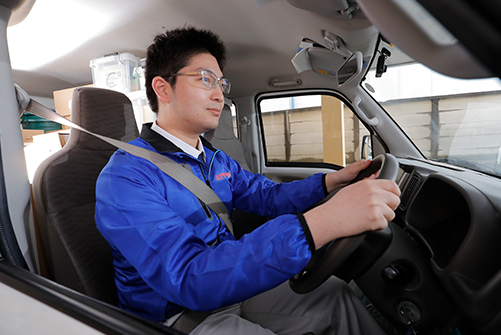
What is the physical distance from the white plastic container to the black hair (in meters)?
1.16

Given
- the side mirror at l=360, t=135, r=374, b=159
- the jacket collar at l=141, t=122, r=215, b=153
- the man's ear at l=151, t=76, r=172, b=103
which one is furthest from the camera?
the side mirror at l=360, t=135, r=374, b=159

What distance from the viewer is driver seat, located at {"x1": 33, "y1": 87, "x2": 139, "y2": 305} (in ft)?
2.79

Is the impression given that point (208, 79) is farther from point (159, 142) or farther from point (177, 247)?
point (177, 247)

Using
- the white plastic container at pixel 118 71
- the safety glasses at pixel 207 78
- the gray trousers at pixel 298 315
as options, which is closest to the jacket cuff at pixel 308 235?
the gray trousers at pixel 298 315

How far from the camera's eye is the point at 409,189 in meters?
1.11

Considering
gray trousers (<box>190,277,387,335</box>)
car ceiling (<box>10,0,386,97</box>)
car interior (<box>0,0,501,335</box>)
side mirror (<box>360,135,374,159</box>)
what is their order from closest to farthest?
1. car interior (<box>0,0,501,335</box>)
2. gray trousers (<box>190,277,387,335</box>)
3. car ceiling (<box>10,0,386,97</box>)
4. side mirror (<box>360,135,374,159</box>)

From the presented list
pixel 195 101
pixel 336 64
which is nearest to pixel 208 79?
pixel 195 101

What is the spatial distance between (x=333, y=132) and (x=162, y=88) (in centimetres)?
188

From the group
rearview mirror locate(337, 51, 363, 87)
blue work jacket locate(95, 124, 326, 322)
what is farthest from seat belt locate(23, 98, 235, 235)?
rearview mirror locate(337, 51, 363, 87)

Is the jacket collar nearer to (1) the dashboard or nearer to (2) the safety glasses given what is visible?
(2) the safety glasses

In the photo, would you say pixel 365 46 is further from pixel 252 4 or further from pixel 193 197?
pixel 193 197

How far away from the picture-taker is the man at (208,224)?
56 centimetres

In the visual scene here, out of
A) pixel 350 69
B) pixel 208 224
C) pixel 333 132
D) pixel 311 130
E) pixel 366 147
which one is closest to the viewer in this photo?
pixel 208 224

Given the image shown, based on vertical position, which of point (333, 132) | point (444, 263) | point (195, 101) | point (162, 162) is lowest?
point (444, 263)
